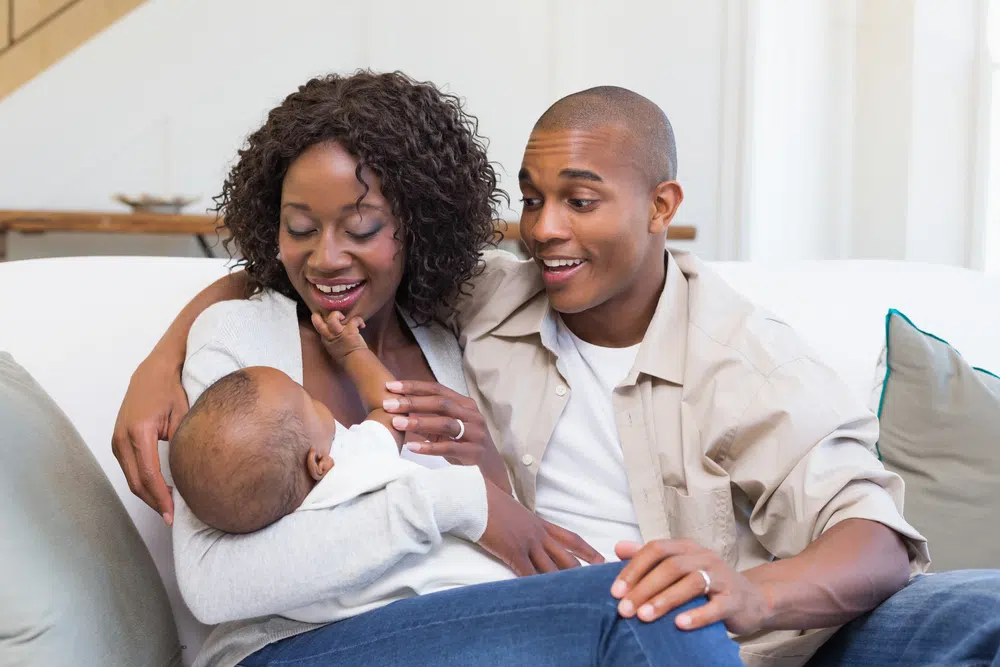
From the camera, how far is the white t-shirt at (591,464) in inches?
63.4

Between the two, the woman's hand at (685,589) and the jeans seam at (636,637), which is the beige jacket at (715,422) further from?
the jeans seam at (636,637)

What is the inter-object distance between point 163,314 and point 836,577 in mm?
1177

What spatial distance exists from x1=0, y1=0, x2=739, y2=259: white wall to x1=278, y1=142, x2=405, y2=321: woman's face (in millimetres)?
2726

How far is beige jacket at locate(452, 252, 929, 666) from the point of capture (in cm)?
142

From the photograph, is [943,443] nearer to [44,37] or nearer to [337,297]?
[337,297]

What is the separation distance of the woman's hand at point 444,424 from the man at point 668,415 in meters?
0.01

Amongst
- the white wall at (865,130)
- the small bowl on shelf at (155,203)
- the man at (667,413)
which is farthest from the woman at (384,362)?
the small bowl on shelf at (155,203)

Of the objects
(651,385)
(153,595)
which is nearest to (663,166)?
(651,385)

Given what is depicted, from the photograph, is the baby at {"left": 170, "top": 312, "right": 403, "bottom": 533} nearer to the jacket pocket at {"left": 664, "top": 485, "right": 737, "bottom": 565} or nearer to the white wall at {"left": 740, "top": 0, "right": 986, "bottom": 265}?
the jacket pocket at {"left": 664, "top": 485, "right": 737, "bottom": 565}

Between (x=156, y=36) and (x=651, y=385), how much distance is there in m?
3.38

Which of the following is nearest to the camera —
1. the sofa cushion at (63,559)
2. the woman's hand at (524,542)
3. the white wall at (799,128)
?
the sofa cushion at (63,559)

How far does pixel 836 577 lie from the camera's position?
1283 mm

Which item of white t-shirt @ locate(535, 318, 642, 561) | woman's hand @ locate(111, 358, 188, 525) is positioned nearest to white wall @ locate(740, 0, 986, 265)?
white t-shirt @ locate(535, 318, 642, 561)

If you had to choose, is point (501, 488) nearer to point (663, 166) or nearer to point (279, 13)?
point (663, 166)
